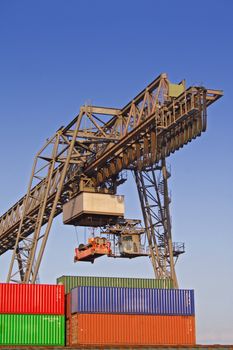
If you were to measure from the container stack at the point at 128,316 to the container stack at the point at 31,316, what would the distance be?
109 centimetres

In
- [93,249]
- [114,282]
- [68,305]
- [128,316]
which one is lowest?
[128,316]

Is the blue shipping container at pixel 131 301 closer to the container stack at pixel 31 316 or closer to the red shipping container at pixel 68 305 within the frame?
the red shipping container at pixel 68 305

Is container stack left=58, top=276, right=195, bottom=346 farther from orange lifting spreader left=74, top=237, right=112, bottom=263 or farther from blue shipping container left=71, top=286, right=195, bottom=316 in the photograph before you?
orange lifting spreader left=74, top=237, right=112, bottom=263

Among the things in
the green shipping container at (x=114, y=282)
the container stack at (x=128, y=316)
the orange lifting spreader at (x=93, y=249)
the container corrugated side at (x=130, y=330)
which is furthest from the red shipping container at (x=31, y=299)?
the orange lifting spreader at (x=93, y=249)

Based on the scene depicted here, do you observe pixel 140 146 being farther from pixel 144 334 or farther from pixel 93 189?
pixel 144 334

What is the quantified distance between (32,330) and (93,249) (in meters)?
10.9

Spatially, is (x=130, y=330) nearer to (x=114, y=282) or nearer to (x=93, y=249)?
(x=114, y=282)

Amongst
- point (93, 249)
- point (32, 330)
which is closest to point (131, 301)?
point (32, 330)

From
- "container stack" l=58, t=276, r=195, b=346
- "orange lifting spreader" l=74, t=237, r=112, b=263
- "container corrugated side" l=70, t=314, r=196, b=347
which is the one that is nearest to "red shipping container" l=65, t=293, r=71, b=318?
"container stack" l=58, t=276, r=195, b=346

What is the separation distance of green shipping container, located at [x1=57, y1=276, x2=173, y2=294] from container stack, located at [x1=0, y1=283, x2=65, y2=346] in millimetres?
4855

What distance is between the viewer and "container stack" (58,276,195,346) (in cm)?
4978

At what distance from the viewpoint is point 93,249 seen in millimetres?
58000

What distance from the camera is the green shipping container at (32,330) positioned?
48.6 meters

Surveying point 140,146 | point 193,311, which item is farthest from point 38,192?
point 193,311
